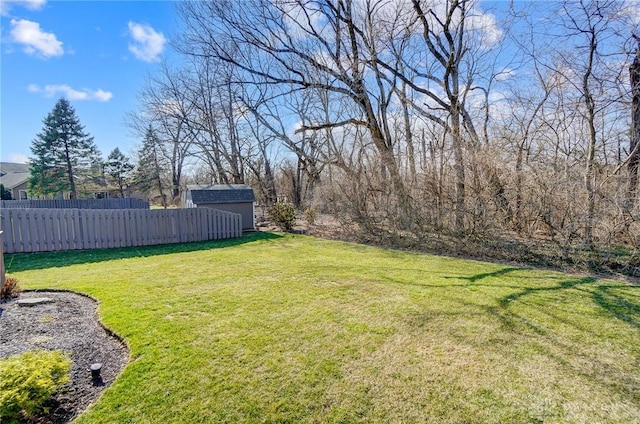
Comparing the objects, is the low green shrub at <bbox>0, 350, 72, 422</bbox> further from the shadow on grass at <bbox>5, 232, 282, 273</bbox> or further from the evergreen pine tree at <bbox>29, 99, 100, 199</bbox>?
the evergreen pine tree at <bbox>29, 99, 100, 199</bbox>

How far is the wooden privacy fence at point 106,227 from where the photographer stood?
6871mm

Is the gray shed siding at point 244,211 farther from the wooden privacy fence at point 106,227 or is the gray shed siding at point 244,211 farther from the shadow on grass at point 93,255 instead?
the shadow on grass at point 93,255

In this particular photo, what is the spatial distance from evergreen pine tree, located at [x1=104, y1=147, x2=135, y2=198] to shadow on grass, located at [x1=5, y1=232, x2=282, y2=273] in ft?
95.2

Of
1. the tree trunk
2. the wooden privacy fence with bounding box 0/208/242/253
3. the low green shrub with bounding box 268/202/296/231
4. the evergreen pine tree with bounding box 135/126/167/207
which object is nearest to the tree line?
the tree trunk

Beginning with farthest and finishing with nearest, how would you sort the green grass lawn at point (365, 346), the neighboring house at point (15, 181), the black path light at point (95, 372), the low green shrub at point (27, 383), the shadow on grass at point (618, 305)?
1. the neighboring house at point (15, 181)
2. the shadow on grass at point (618, 305)
3. the black path light at point (95, 372)
4. the green grass lawn at point (365, 346)
5. the low green shrub at point (27, 383)

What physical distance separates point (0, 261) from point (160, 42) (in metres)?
12.6

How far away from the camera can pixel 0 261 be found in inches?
143

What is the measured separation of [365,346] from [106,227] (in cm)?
801

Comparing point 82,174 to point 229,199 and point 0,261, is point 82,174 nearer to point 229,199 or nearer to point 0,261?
point 229,199

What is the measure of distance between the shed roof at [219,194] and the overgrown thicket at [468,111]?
2.74 m

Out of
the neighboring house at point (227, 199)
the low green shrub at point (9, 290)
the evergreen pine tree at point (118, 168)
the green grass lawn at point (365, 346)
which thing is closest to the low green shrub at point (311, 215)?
the neighboring house at point (227, 199)

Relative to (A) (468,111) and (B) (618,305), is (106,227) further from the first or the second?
(A) (468,111)

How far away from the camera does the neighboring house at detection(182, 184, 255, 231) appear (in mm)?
10945

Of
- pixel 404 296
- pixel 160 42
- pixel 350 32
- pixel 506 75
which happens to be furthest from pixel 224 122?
pixel 404 296
